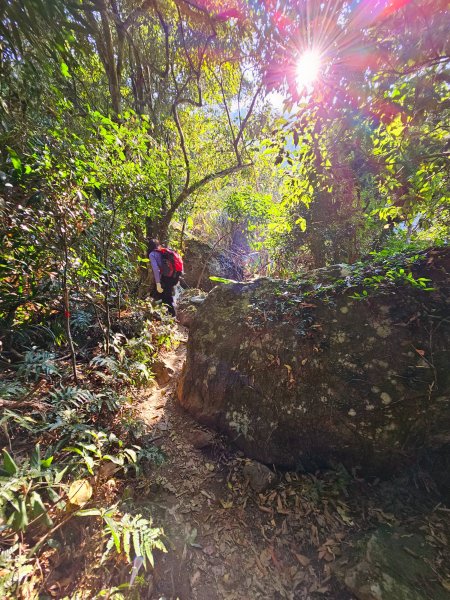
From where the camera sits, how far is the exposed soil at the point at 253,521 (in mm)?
2438

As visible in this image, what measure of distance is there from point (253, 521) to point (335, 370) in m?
2.04

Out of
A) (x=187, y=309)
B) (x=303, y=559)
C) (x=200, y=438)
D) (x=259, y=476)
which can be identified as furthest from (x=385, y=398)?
(x=187, y=309)

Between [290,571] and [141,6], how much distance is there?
11.2 metres

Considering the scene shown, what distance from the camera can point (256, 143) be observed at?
35.8 feet

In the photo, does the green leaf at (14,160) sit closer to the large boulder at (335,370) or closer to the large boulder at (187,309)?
the large boulder at (335,370)

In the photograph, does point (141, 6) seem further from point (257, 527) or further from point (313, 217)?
point (257, 527)

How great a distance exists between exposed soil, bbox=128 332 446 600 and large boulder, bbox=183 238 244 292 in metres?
8.59

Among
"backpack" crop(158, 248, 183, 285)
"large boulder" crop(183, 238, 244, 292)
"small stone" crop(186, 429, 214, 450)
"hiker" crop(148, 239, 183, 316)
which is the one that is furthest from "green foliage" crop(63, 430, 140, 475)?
"large boulder" crop(183, 238, 244, 292)

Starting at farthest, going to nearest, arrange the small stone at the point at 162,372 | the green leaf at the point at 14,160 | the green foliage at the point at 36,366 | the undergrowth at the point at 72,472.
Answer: the small stone at the point at 162,372 → the green foliage at the point at 36,366 → the green leaf at the point at 14,160 → the undergrowth at the point at 72,472

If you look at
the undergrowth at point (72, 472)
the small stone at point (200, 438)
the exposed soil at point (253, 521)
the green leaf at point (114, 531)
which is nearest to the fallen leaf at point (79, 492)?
the undergrowth at point (72, 472)

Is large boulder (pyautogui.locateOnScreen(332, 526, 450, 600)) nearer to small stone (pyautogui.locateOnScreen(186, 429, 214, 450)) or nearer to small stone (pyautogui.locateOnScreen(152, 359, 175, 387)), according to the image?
small stone (pyautogui.locateOnScreen(186, 429, 214, 450))

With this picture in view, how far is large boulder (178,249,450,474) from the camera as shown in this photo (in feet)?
9.81

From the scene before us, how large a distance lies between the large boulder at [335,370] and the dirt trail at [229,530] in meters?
0.43

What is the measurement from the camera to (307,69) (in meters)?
2.74
